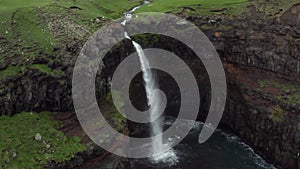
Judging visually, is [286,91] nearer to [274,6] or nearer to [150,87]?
[274,6]

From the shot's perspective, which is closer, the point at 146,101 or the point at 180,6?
the point at 146,101

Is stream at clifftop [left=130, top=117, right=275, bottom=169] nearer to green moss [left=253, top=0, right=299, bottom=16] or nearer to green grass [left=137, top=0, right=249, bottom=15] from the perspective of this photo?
green moss [left=253, top=0, right=299, bottom=16]

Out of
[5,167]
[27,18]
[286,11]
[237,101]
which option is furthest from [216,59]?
[5,167]

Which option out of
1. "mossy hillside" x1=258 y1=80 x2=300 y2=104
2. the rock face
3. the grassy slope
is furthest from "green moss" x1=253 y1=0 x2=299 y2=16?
the grassy slope

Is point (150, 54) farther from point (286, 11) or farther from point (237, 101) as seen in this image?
point (286, 11)

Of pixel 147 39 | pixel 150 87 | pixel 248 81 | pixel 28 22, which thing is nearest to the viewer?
pixel 248 81

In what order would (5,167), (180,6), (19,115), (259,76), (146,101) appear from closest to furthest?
(5,167) → (19,115) → (259,76) → (146,101) → (180,6)

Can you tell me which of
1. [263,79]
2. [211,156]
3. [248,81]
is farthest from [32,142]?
[263,79]
